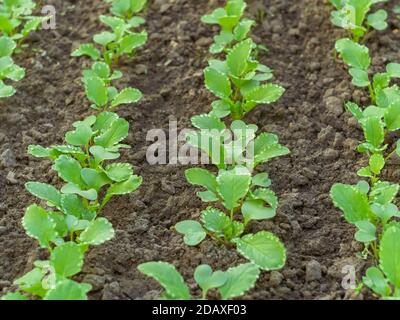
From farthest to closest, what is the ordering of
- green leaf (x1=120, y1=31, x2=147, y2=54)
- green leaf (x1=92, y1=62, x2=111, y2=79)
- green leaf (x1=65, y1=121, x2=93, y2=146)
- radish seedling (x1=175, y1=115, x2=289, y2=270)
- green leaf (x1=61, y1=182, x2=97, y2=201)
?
1. green leaf (x1=120, y1=31, x2=147, y2=54)
2. green leaf (x1=92, y1=62, x2=111, y2=79)
3. green leaf (x1=65, y1=121, x2=93, y2=146)
4. green leaf (x1=61, y1=182, x2=97, y2=201)
5. radish seedling (x1=175, y1=115, x2=289, y2=270)

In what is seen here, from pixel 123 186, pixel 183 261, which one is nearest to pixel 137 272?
pixel 183 261

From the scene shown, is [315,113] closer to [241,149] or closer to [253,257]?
[241,149]

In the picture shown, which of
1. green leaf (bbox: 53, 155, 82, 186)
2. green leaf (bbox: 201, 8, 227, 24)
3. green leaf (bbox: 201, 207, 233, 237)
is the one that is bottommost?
green leaf (bbox: 201, 207, 233, 237)

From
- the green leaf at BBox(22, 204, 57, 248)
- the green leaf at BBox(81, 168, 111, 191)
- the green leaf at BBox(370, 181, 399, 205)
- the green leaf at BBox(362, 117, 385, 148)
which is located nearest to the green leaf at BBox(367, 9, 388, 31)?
the green leaf at BBox(362, 117, 385, 148)

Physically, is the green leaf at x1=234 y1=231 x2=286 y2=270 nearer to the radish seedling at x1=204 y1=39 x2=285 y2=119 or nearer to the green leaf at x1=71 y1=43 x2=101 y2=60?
the radish seedling at x1=204 y1=39 x2=285 y2=119

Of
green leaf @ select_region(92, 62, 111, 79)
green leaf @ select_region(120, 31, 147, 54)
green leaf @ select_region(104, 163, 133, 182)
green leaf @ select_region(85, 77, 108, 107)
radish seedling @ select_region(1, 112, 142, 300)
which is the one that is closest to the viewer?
radish seedling @ select_region(1, 112, 142, 300)

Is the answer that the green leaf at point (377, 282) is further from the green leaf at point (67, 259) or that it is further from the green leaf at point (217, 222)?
the green leaf at point (67, 259)
